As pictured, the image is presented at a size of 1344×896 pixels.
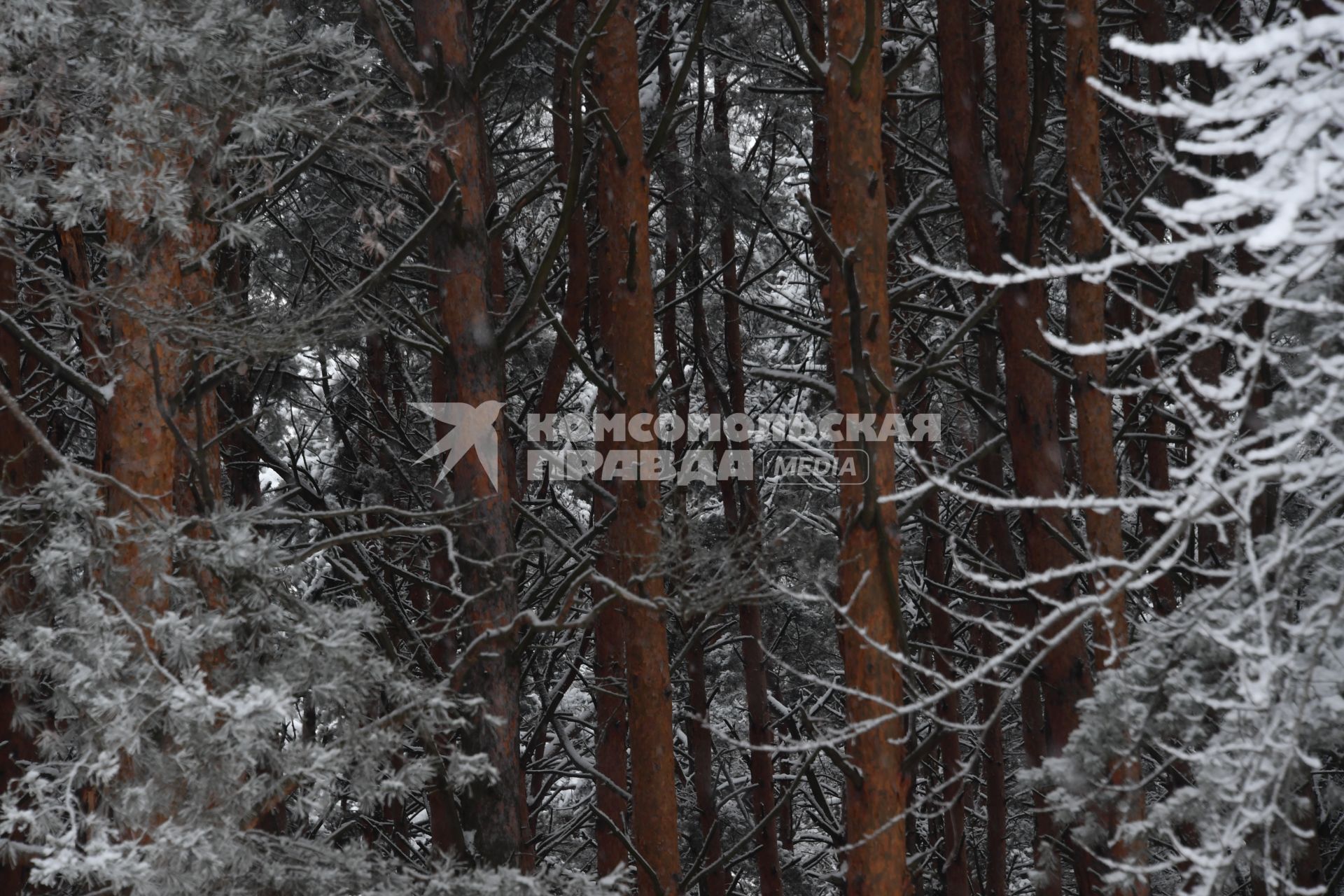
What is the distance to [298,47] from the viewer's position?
16.8 feet

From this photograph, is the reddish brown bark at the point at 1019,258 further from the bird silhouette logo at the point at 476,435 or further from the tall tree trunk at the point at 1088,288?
the bird silhouette logo at the point at 476,435

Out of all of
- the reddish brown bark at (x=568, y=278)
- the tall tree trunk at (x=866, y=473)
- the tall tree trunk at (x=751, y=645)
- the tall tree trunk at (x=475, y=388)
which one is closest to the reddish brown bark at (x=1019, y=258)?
the tall tree trunk at (x=866, y=473)

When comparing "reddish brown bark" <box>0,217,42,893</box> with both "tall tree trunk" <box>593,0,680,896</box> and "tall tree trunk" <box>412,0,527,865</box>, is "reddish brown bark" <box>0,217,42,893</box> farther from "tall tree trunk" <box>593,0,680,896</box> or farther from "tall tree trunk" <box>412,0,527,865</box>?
"tall tree trunk" <box>593,0,680,896</box>

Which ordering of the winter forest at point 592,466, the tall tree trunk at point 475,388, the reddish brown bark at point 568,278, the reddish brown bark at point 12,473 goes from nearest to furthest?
the winter forest at point 592,466 → the tall tree trunk at point 475,388 → the reddish brown bark at point 12,473 → the reddish brown bark at point 568,278

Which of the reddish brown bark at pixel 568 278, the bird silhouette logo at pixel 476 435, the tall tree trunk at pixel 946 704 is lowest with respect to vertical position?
the tall tree trunk at pixel 946 704

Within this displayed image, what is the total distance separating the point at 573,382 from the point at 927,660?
5.65m

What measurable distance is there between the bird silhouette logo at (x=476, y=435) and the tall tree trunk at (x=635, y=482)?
1.17 metres

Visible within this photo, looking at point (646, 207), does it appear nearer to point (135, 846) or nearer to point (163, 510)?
point (163, 510)

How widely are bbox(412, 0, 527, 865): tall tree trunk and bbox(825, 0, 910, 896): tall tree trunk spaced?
174 cm

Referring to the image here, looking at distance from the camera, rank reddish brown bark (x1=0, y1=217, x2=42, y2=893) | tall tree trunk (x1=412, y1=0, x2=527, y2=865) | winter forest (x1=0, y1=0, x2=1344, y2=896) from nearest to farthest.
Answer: winter forest (x1=0, y1=0, x2=1344, y2=896) < tall tree trunk (x1=412, y1=0, x2=527, y2=865) < reddish brown bark (x1=0, y1=217, x2=42, y2=893)

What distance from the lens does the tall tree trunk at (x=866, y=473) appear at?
5.55 meters

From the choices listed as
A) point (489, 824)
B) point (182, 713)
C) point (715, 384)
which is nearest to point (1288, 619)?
point (489, 824)

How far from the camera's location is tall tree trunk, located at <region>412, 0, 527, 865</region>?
6023mm

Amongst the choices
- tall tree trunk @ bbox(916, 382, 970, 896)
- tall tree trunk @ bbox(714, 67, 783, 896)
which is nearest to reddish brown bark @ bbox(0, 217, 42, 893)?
tall tree trunk @ bbox(714, 67, 783, 896)
